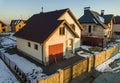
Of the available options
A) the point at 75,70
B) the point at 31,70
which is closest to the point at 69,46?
the point at 31,70

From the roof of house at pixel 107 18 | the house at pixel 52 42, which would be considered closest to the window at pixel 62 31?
the house at pixel 52 42

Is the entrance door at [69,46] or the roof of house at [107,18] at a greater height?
the roof of house at [107,18]

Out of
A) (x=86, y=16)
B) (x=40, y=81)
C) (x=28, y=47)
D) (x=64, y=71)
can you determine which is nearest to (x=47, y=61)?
(x=28, y=47)

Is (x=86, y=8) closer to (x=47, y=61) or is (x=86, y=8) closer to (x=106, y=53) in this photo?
(x=106, y=53)

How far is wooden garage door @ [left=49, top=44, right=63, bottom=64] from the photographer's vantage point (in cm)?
1544

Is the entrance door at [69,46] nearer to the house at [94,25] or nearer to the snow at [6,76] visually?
the snow at [6,76]

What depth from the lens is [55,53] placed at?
1592cm

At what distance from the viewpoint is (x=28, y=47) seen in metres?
17.7

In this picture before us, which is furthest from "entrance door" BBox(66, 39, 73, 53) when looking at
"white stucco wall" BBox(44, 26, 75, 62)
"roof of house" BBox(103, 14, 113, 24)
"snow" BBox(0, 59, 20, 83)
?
"roof of house" BBox(103, 14, 113, 24)

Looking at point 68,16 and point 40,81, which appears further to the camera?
point 68,16

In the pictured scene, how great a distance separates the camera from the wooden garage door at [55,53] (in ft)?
50.7

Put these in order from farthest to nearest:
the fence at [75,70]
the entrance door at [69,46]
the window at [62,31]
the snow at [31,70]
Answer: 1. the entrance door at [69,46]
2. the window at [62,31]
3. the snow at [31,70]
4. the fence at [75,70]

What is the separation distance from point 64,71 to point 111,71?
232 inches

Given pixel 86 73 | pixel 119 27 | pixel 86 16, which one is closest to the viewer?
pixel 86 73
